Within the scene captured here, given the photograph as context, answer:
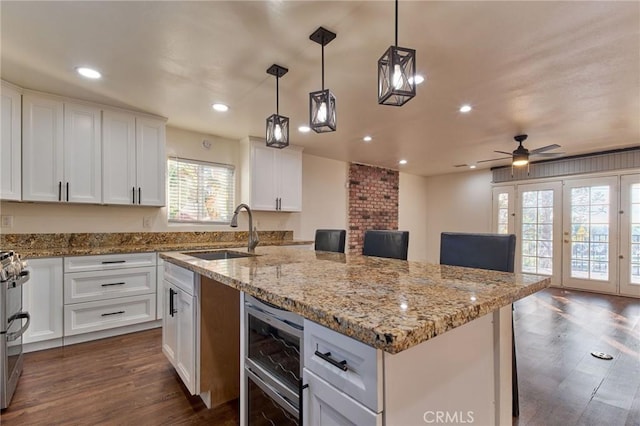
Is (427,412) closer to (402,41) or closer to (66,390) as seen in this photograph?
(402,41)

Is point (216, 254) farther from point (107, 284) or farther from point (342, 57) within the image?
point (342, 57)

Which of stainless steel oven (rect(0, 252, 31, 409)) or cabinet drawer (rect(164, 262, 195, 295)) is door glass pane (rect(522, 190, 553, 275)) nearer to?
cabinet drawer (rect(164, 262, 195, 295))

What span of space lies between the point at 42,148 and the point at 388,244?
10.7 ft

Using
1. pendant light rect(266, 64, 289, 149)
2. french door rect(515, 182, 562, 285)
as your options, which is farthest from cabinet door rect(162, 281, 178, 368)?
french door rect(515, 182, 562, 285)

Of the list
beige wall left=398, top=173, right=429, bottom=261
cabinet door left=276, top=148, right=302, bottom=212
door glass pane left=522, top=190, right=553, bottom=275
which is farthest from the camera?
beige wall left=398, top=173, right=429, bottom=261

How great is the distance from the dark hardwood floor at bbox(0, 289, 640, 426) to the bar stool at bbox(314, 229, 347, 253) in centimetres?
153

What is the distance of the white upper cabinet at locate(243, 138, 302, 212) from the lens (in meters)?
4.17

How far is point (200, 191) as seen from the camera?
4.09 metres

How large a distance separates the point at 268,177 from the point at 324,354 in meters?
3.62

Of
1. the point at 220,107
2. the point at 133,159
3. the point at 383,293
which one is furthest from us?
the point at 133,159

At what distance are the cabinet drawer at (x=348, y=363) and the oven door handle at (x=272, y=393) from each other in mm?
215

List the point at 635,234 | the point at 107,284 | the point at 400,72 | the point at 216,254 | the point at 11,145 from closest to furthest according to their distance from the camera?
the point at 400,72 → the point at 216,254 → the point at 11,145 → the point at 107,284 → the point at 635,234

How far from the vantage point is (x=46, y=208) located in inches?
121

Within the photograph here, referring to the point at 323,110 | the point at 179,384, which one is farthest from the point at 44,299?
the point at 323,110
